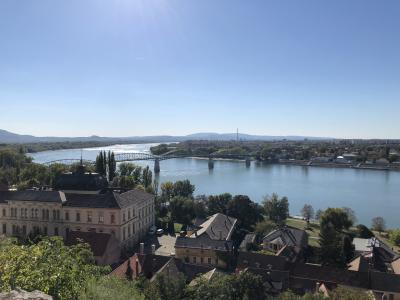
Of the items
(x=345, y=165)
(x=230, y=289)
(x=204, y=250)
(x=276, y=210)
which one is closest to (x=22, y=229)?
(x=204, y=250)

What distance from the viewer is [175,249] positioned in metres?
23.4

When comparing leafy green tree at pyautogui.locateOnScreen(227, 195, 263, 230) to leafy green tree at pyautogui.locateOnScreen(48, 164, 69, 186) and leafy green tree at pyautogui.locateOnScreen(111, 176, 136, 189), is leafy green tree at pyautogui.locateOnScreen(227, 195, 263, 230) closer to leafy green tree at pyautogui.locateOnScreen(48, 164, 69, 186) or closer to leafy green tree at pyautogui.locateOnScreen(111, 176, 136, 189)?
leafy green tree at pyautogui.locateOnScreen(111, 176, 136, 189)

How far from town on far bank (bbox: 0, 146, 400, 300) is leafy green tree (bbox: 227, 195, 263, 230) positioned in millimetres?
79

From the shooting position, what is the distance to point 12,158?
226ft

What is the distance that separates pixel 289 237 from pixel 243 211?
7510mm

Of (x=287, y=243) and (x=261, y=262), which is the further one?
(x=287, y=243)

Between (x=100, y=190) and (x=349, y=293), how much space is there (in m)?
19.4

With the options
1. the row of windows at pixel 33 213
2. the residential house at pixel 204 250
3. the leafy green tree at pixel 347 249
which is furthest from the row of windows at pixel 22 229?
the leafy green tree at pixel 347 249

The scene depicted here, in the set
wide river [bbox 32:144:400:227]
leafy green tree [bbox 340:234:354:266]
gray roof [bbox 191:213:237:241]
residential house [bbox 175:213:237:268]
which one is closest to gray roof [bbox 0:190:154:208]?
residential house [bbox 175:213:237:268]

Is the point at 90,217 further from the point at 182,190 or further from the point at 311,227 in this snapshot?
the point at 311,227

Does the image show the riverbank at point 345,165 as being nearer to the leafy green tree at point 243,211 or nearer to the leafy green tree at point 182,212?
the leafy green tree at point 243,211

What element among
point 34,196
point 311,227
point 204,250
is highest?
point 34,196

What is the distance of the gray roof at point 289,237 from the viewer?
25.1 m

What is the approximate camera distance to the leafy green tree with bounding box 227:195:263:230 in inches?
1284
